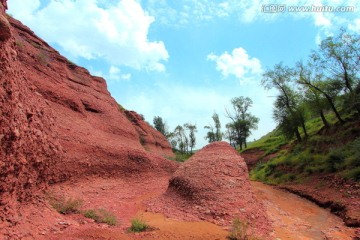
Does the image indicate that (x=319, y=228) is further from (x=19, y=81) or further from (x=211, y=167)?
(x=19, y=81)

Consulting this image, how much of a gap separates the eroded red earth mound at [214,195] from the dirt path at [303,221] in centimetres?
108

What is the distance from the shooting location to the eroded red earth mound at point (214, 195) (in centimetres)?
1208

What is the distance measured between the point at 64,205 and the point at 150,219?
3.59 metres

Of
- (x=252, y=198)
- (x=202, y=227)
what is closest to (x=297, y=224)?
(x=252, y=198)

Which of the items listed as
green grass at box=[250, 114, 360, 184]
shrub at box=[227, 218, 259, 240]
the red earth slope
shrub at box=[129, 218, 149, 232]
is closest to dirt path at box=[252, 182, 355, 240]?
shrub at box=[227, 218, 259, 240]

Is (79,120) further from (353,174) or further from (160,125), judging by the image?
(160,125)

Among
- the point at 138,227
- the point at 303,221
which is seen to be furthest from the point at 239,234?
the point at 303,221

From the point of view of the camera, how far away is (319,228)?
43.0 feet

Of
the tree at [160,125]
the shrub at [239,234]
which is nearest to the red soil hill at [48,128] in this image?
the shrub at [239,234]

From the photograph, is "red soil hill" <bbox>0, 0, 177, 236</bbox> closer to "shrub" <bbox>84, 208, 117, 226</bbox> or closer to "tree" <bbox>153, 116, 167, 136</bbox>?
"shrub" <bbox>84, 208, 117, 226</bbox>

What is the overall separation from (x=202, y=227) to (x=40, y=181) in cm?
663

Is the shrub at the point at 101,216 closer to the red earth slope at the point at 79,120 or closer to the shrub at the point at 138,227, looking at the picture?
the shrub at the point at 138,227

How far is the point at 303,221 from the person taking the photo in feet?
47.0

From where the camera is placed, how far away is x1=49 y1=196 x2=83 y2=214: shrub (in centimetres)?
1069
